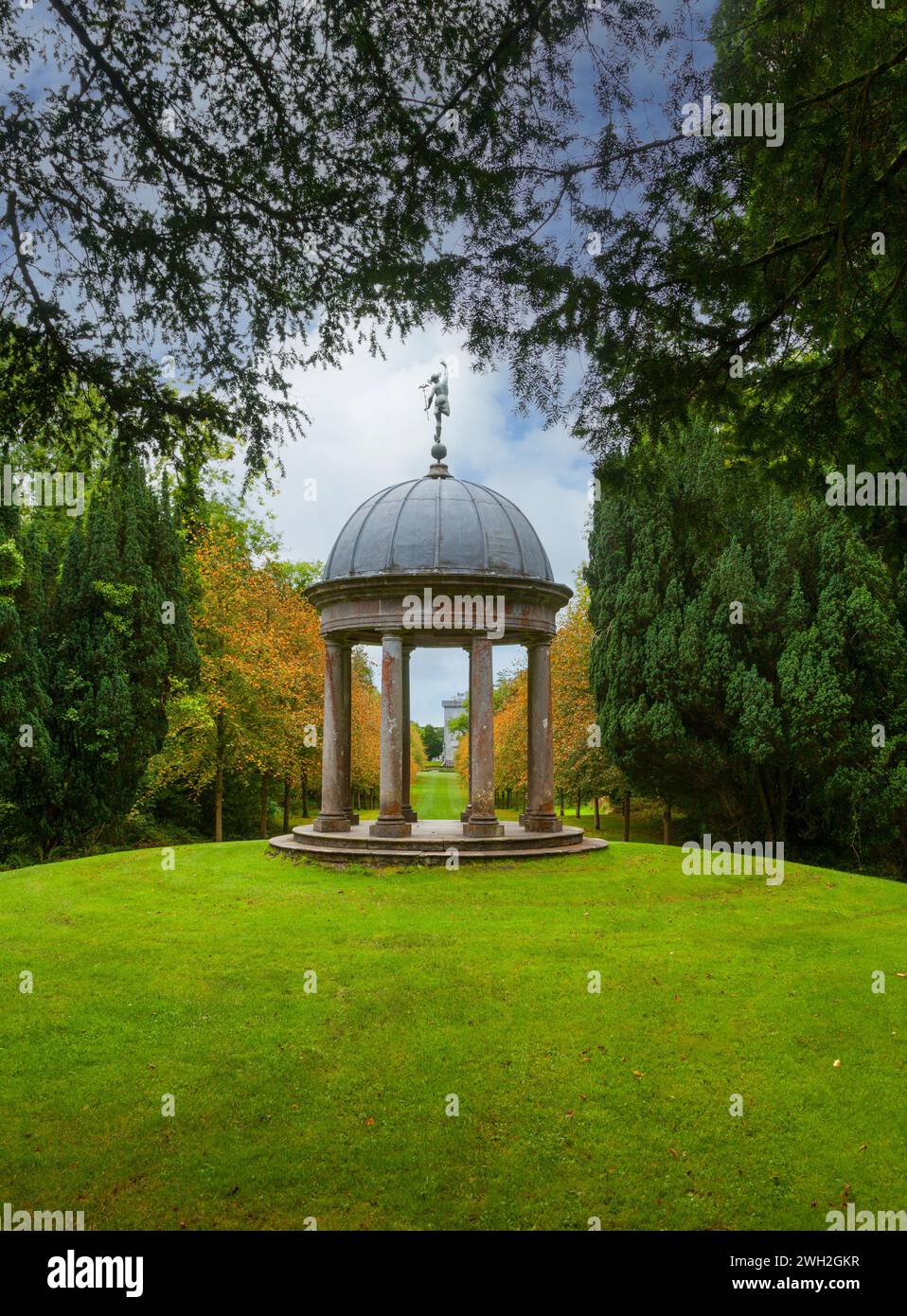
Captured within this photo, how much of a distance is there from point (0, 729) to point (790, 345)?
16289mm

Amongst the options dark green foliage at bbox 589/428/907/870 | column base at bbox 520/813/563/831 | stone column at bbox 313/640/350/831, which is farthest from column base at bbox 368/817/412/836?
dark green foliage at bbox 589/428/907/870

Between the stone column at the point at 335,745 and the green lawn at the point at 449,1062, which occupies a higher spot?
the stone column at the point at 335,745

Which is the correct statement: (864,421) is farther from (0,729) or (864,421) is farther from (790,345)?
(0,729)

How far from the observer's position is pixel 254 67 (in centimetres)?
480

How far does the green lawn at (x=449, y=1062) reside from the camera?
17.1 ft

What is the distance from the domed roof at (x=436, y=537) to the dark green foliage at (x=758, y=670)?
2.94 meters

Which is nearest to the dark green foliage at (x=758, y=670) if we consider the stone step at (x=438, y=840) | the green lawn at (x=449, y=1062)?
the stone step at (x=438, y=840)

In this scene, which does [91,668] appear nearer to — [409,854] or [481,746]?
[409,854]

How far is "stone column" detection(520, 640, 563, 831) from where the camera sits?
1675 centimetres

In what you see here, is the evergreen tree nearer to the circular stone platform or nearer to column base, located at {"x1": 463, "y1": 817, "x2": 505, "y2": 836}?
the circular stone platform

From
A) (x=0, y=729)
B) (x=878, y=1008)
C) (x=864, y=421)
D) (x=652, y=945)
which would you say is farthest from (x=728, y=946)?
(x=0, y=729)

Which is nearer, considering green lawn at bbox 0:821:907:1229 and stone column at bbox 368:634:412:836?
green lawn at bbox 0:821:907:1229

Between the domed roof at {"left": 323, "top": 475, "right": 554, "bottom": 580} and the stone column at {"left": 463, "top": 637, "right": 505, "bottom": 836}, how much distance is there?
1646 mm

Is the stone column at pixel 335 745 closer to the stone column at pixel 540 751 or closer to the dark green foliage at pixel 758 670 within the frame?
the stone column at pixel 540 751
